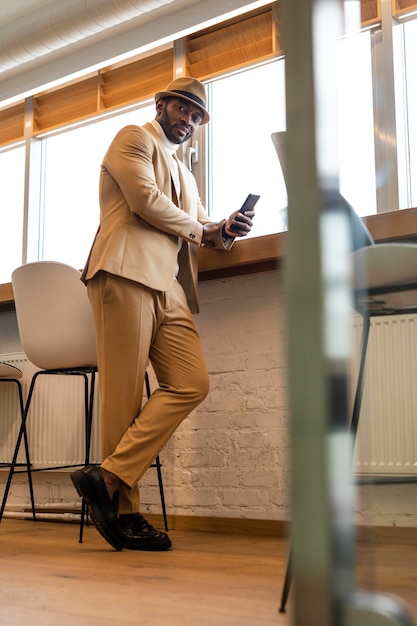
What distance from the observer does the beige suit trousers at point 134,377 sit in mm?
2568

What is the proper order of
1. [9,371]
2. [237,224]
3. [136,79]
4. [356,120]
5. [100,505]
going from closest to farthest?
[356,120]
[100,505]
[237,224]
[9,371]
[136,79]

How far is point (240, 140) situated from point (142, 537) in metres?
2.14

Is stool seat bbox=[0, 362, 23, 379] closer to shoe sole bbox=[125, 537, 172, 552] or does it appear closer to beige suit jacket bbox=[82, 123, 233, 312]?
beige suit jacket bbox=[82, 123, 233, 312]

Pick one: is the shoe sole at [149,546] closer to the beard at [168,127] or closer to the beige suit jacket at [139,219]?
the beige suit jacket at [139,219]

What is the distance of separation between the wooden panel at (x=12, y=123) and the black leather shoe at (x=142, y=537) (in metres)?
2.99

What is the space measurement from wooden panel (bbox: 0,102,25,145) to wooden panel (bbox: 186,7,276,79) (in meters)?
1.30

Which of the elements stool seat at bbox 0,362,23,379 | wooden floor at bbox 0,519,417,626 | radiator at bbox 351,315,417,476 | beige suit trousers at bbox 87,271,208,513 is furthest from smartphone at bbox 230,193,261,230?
radiator at bbox 351,315,417,476

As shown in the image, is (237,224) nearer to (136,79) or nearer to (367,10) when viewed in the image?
(136,79)

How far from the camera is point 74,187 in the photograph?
4629mm

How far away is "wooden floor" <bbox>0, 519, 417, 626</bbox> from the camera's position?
56.6 inches

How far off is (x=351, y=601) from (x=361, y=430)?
0.47 feet

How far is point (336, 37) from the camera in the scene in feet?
1.27

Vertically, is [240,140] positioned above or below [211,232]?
above

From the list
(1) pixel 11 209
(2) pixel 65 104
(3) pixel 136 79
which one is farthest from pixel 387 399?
(1) pixel 11 209
